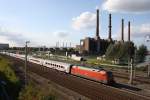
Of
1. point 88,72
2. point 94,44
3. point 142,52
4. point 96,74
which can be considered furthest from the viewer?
point 94,44

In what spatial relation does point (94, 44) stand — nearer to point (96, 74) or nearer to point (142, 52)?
point (142, 52)

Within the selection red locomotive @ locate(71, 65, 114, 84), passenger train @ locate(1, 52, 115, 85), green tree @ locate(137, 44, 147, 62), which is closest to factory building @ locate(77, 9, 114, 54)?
green tree @ locate(137, 44, 147, 62)

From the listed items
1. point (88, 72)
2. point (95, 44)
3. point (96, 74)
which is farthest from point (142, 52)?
point (95, 44)

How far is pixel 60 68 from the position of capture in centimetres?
7094

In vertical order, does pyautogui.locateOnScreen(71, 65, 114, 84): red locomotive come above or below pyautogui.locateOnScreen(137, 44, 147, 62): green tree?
below

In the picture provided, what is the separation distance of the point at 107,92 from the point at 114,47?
61.2 metres

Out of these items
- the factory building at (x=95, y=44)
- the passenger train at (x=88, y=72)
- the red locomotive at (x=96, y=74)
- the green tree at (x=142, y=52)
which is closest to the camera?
the red locomotive at (x=96, y=74)

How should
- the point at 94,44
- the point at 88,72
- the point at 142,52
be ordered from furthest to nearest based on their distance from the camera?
the point at 94,44 → the point at 142,52 → the point at 88,72

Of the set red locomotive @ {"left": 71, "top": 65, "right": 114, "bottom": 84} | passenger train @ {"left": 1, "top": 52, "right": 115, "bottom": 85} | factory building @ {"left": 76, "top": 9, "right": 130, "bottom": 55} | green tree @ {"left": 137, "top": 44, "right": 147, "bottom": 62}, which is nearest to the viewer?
red locomotive @ {"left": 71, "top": 65, "right": 114, "bottom": 84}

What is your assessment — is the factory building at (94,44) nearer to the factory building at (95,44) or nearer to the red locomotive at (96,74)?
the factory building at (95,44)

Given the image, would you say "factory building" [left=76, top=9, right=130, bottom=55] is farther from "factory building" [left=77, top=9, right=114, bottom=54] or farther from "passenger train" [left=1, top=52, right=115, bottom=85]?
"passenger train" [left=1, top=52, right=115, bottom=85]

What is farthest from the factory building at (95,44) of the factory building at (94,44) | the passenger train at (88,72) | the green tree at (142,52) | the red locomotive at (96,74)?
the red locomotive at (96,74)

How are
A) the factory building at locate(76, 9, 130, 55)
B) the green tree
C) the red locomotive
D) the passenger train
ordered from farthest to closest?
the factory building at locate(76, 9, 130, 55) < the green tree < the passenger train < the red locomotive

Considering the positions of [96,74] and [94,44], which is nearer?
[96,74]
